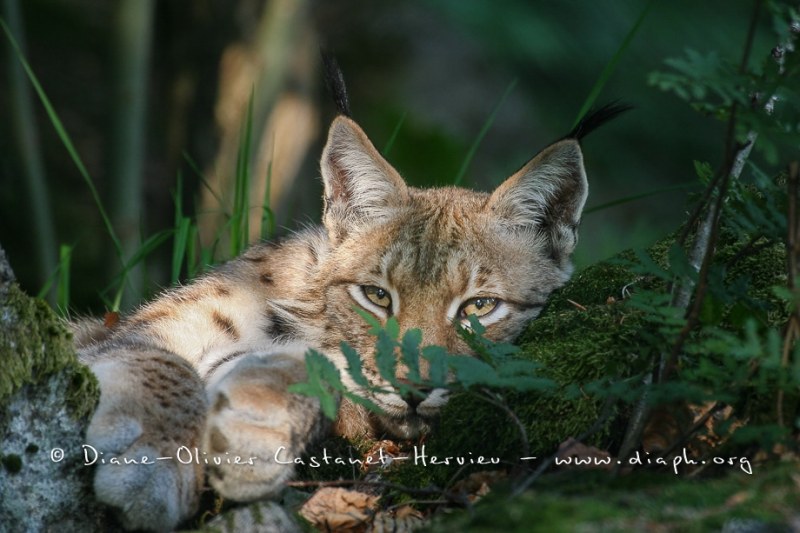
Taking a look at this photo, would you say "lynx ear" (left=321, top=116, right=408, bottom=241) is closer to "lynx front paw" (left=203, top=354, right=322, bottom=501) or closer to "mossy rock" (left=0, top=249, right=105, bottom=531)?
"lynx front paw" (left=203, top=354, right=322, bottom=501)

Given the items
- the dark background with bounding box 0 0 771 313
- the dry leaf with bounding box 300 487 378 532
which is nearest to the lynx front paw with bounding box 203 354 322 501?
the dry leaf with bounding box 300 487 378 532

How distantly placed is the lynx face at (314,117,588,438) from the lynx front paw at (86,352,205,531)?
79 centimetres

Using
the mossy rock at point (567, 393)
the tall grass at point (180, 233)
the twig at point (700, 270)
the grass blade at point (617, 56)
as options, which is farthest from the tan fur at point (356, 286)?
the twig at point (700, 270)

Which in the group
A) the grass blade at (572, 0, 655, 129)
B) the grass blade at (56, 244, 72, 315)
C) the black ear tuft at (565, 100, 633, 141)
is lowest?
the grass blade at (56, 244, 72, 315)

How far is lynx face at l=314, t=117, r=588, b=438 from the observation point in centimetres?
354

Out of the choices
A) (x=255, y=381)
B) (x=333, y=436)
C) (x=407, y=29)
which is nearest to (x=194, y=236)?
(x=333, y=436)

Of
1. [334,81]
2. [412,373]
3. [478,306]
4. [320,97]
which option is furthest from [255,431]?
[320,97]

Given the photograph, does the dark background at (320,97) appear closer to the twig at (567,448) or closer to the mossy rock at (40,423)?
the twig at (567,448)

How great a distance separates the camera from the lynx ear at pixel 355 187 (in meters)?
3.88

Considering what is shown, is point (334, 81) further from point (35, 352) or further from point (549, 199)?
point (35, 352)

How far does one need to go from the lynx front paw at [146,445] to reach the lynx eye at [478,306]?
3.61 ft

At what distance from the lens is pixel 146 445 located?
2512 mm

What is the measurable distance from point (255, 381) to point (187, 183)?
549 cm

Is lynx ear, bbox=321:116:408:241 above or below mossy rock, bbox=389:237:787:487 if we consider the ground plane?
above
